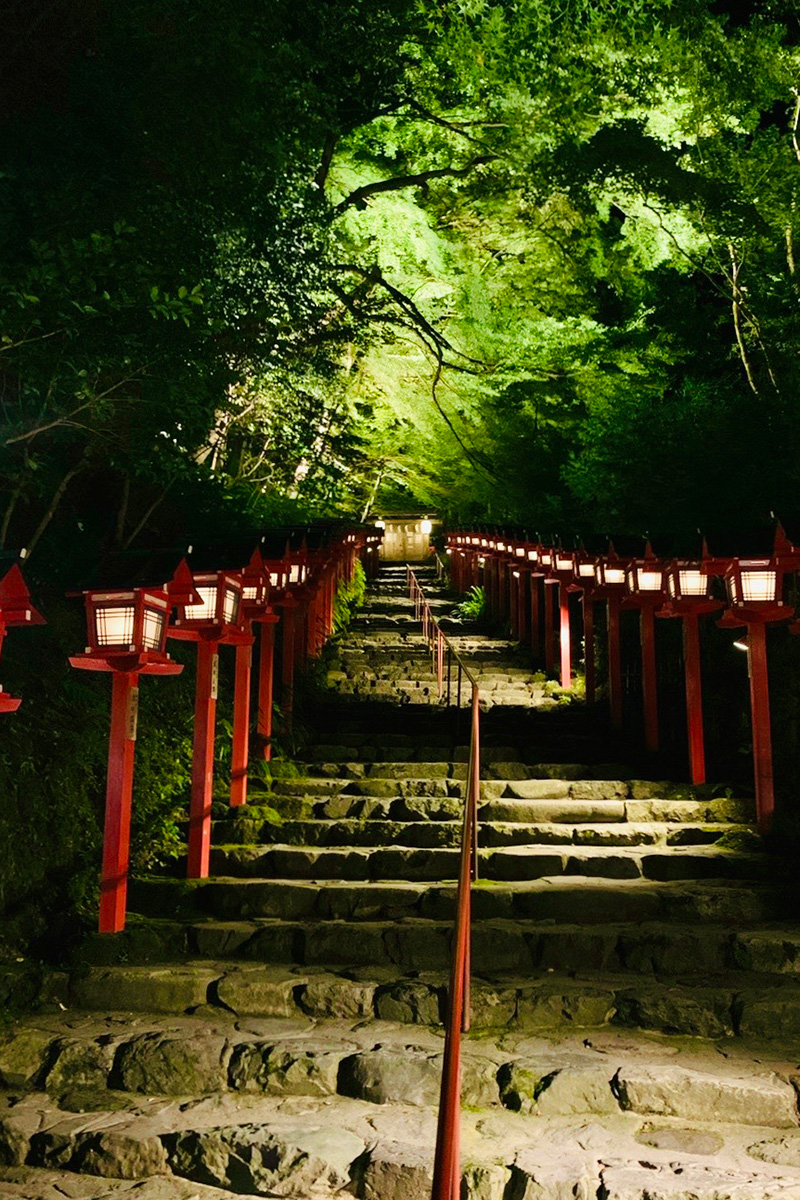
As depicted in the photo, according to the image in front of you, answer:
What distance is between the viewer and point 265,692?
11797 mm

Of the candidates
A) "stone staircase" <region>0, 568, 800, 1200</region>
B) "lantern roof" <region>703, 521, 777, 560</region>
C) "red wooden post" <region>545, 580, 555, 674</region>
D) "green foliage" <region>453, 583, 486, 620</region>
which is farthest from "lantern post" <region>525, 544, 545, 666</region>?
"stone staircase" <region>0, 568, 800, 1200</region>

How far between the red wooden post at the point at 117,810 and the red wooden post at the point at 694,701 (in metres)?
6.35

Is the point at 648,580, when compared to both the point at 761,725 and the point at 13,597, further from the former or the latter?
the point at 13,597

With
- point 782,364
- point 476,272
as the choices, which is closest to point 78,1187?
point 782,364

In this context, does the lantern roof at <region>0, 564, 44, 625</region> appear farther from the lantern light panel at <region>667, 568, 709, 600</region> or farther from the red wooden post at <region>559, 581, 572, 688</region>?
the red wooden post at <region>559, 581, 572, 688</region>

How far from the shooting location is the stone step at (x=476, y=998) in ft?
20.7

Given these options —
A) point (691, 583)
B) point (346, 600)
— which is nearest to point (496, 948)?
point (691, 583)

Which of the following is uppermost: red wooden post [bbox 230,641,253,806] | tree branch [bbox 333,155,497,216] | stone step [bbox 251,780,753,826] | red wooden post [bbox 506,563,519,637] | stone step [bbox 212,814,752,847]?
tree branch [bbox 333,155,497,216]

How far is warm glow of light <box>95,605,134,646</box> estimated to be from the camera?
278 inches

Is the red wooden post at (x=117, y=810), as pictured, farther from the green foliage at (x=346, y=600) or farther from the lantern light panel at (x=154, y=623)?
the green foliage at (x=346, y=600)

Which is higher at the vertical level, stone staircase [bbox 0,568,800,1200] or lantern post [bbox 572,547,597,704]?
lantern post [bbox 572,547,597,704]

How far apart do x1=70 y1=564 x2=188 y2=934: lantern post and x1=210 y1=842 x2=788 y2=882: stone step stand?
1.68m

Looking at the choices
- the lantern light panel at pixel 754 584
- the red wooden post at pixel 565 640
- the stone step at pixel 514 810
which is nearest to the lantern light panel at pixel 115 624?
the stone step at pixel 514 810

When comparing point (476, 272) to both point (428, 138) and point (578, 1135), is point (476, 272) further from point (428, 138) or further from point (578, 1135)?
point (578, 1135)
